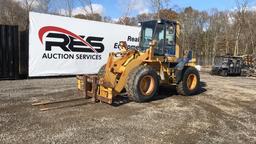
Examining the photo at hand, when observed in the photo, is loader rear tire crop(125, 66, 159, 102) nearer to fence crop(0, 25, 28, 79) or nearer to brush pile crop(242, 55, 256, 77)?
fence crop(0, 25, 28, 79)

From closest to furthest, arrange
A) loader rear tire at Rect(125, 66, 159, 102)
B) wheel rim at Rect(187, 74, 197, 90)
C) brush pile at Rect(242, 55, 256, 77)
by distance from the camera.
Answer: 1. loader rear tire at Rect(125, 66, 159, 102)
2. wheel rim at Rect(187, 74, 197, 90)
3. brush pile at Rect(242, 55, 256, 77)

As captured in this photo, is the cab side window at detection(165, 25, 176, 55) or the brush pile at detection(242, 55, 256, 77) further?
the brush pile at detection(242, 55, 256, 77)

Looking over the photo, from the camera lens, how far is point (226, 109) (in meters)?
7.80

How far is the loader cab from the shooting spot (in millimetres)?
8945

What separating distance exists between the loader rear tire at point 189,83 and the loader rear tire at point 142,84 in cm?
132

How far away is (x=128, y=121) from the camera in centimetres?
616

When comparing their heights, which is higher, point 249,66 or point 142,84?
point 249,66

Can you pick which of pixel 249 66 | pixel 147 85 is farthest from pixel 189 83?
pixel 249 66

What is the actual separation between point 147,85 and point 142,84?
250 millimetres

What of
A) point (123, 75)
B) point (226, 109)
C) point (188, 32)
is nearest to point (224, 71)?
point (226, 109)

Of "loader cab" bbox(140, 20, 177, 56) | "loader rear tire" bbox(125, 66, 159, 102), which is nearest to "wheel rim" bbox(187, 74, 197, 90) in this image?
"loader cab" bbox(140, 20, 177, 56)

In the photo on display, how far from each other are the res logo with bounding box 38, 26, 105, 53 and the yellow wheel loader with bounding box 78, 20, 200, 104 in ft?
15.6

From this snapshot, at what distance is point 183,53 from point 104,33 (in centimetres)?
590

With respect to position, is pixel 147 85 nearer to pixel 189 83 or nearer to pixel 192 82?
pixel 189 83
